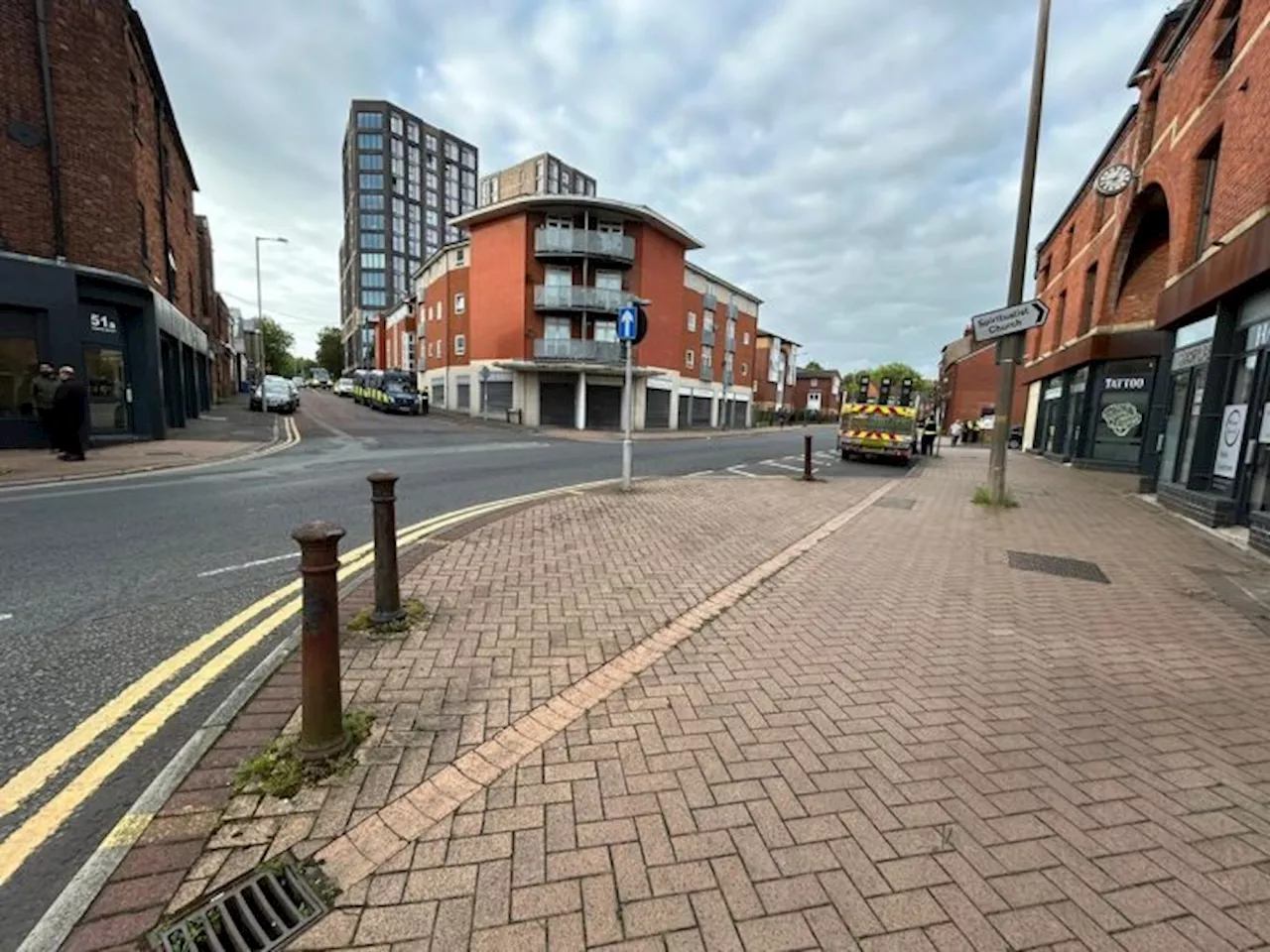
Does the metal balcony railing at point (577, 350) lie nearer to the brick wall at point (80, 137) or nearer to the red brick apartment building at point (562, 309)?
the red brick apartment building at point (562, 309)

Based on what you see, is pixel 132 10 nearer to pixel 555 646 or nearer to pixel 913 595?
pixel 555 646

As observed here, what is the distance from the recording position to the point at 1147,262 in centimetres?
1579

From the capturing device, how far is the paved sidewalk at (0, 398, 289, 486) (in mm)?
10195

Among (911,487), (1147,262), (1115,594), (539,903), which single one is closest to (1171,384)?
(911,487)

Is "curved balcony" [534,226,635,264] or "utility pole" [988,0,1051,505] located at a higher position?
"curved balcony" [534,226,635,264]

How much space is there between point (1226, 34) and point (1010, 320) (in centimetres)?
677

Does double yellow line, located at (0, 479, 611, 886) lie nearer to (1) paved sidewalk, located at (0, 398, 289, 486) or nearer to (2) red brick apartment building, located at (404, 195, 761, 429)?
(1) paved sidewalk, located at (0, 398, 289, 486)

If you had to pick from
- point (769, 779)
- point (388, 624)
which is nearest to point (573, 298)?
point (388, 624)

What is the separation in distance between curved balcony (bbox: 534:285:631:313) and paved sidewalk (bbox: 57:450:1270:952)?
1152 inches

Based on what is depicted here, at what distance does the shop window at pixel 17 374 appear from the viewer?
1298cm

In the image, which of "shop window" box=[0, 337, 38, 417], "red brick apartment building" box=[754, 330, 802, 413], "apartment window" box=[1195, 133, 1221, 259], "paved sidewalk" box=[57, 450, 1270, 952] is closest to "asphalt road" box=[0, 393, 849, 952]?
"paved sidewalk" box=[57, 450, 1270, 952]

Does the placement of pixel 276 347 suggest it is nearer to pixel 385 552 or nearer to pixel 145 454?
pixel 145 454

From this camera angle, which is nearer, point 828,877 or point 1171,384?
point 828,877

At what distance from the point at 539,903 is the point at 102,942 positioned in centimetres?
126
